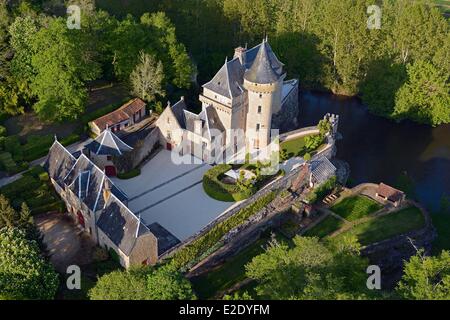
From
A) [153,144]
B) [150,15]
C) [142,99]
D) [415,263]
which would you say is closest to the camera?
[415,263]

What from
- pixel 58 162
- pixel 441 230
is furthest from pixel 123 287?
pixel 441 230

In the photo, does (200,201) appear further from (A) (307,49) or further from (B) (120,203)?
(A) (307,49)

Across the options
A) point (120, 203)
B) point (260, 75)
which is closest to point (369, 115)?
point (260, 75)

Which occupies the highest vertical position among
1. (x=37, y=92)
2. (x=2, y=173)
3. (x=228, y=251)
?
(x=37, y=92)

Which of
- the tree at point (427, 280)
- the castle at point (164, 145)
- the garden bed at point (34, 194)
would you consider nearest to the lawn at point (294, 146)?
the castle at point (164, 145)

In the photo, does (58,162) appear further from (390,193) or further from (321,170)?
(390,193)
